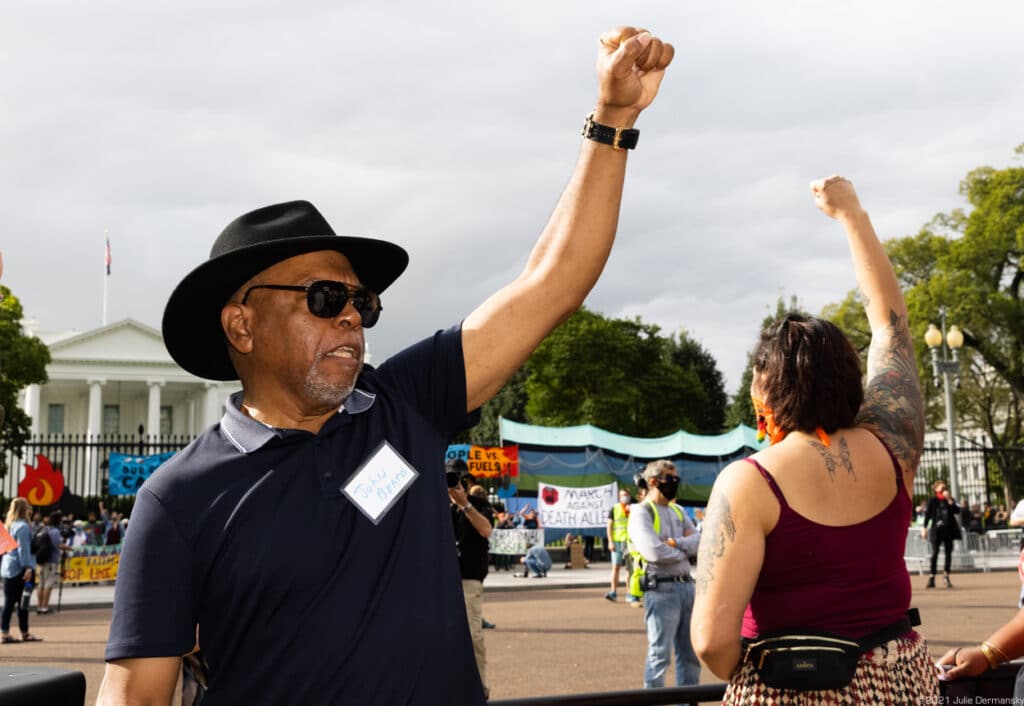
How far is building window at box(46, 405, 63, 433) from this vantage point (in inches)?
2953

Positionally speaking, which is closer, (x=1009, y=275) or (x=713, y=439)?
(x=713, y=439)

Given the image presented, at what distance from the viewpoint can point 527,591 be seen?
20.5 metres

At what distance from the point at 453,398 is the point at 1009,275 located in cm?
4539

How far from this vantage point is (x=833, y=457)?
237 cm

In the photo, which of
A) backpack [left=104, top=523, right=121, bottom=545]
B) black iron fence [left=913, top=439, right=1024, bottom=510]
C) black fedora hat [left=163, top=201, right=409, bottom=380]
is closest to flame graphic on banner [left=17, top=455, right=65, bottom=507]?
backpack [left=104, top=523, right=121, bottom=545]

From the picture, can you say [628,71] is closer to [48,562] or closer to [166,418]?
[48,562]

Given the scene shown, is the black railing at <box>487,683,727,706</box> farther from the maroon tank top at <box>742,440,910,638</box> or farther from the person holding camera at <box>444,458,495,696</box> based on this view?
the person holding camera at <box>444,458,495,696</box>

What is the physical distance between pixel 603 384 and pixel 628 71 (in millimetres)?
60185

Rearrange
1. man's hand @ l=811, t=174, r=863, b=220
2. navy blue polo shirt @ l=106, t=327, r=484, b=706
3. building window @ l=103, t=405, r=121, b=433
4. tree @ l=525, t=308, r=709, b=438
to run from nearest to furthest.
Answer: navy blue polo shirt @ l=106, t=327, r=484, b=706, man's hand @ l=811, t=174, r=863, b=220, tree @ l=525, t=308, r=709, b=438, building window @ l=103, t=405, r=121, b=433

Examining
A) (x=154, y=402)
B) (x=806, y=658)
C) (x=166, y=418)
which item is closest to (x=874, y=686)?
(x=806, y=658)

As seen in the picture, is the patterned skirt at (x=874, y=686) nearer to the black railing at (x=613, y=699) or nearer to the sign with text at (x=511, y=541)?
the black railing at (x=613, y=699)

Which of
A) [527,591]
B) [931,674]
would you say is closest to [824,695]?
[931,674]

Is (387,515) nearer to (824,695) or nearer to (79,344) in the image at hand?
(824,695)

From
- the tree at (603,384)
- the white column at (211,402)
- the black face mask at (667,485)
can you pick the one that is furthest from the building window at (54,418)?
the black face mask at (667,485)
